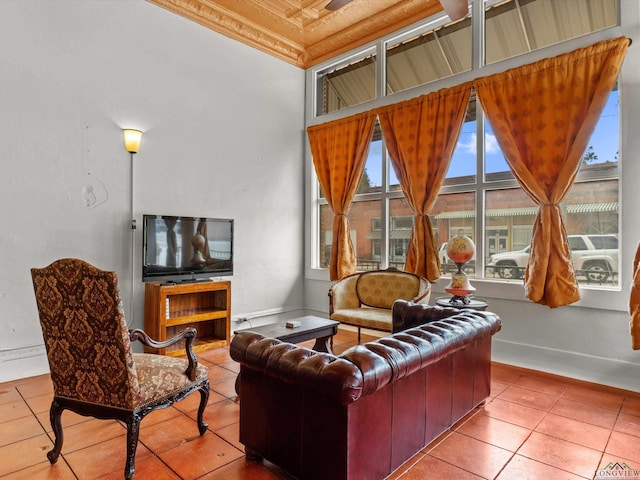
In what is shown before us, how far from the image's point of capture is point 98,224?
12.7 ft

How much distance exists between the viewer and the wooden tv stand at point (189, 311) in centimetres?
391

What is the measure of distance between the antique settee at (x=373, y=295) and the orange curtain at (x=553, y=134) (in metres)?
1.10

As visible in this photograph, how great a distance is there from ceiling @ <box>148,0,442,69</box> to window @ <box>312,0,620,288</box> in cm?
21

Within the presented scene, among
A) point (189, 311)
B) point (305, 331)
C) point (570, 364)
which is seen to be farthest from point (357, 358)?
point (189, 311)

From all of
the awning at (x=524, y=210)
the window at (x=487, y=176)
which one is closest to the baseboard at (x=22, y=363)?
the window at (x=487, y=176)

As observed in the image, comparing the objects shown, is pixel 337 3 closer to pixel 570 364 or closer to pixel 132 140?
pixel 132 140

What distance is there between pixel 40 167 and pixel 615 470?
480 cm

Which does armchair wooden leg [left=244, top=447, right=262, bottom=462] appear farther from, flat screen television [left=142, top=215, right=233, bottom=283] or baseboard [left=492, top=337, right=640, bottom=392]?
baseboard [left=492, top=337, right=640, bottom=392]

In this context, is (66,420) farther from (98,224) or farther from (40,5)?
(40,5)

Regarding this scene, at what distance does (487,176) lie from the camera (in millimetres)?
4121

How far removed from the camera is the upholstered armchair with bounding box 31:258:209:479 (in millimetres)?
1874

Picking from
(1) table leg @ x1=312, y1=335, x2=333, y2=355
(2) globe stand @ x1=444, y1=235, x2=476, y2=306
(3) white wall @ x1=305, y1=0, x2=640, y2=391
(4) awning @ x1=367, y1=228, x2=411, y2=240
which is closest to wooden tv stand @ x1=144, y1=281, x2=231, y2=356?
(1) table leg @ x1=312, y1=335, x2=333, y2=355

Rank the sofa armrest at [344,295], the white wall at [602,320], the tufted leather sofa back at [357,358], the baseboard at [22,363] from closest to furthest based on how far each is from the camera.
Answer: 1. the tufted leather sofa back at [357,358]
2. the white wall at [602,320]
3. the baseboard at [22,363]
4. the sofa armrest at [344,295]

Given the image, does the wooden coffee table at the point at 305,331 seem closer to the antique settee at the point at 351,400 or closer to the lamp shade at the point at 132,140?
the antique settee at the point at 351,400
